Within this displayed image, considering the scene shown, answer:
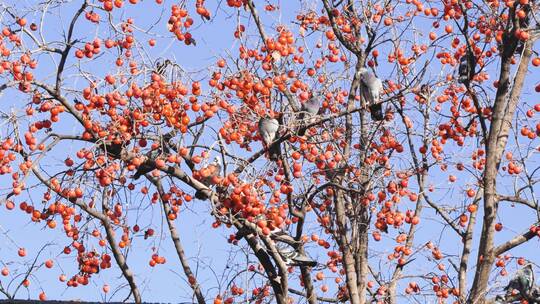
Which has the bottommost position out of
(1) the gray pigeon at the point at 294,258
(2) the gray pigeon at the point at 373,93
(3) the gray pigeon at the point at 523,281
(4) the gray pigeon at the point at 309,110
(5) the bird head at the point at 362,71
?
(1) the gray pigeon at the point at 294,258

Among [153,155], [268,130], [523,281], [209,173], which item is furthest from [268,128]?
[523,281]

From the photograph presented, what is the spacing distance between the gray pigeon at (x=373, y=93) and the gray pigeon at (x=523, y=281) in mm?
1896

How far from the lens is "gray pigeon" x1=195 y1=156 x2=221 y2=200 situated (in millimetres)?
8419

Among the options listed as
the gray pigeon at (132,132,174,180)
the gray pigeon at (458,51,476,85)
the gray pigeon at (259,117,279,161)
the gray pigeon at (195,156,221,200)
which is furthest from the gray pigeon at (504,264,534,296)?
the gray pigeon at (132,132,174,180)

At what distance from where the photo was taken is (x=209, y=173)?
842 cm

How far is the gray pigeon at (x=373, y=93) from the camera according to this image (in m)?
9.23

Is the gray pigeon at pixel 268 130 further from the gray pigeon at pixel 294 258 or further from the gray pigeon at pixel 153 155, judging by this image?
the gray pigeon at pixel 294 258

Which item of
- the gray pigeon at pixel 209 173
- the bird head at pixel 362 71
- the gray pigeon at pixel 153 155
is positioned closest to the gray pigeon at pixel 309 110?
the bird head at pixel 362 71

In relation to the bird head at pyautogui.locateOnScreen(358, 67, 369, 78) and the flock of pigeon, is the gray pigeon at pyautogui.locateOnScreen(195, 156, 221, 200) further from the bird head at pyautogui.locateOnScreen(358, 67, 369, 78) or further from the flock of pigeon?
the bird head at pyautogui.locateOnScreen(358, 67, 369, 78)

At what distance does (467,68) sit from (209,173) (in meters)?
2.80

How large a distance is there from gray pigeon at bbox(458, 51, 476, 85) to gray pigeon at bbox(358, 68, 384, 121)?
86 centimetres

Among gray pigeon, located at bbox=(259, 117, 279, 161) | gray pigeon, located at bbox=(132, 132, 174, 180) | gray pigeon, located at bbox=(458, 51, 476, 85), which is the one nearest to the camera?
gray pigeon, located at bbox=(132, 132, 174, 180)

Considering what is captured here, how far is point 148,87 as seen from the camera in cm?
824

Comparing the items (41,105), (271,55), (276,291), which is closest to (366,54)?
(271,55)
